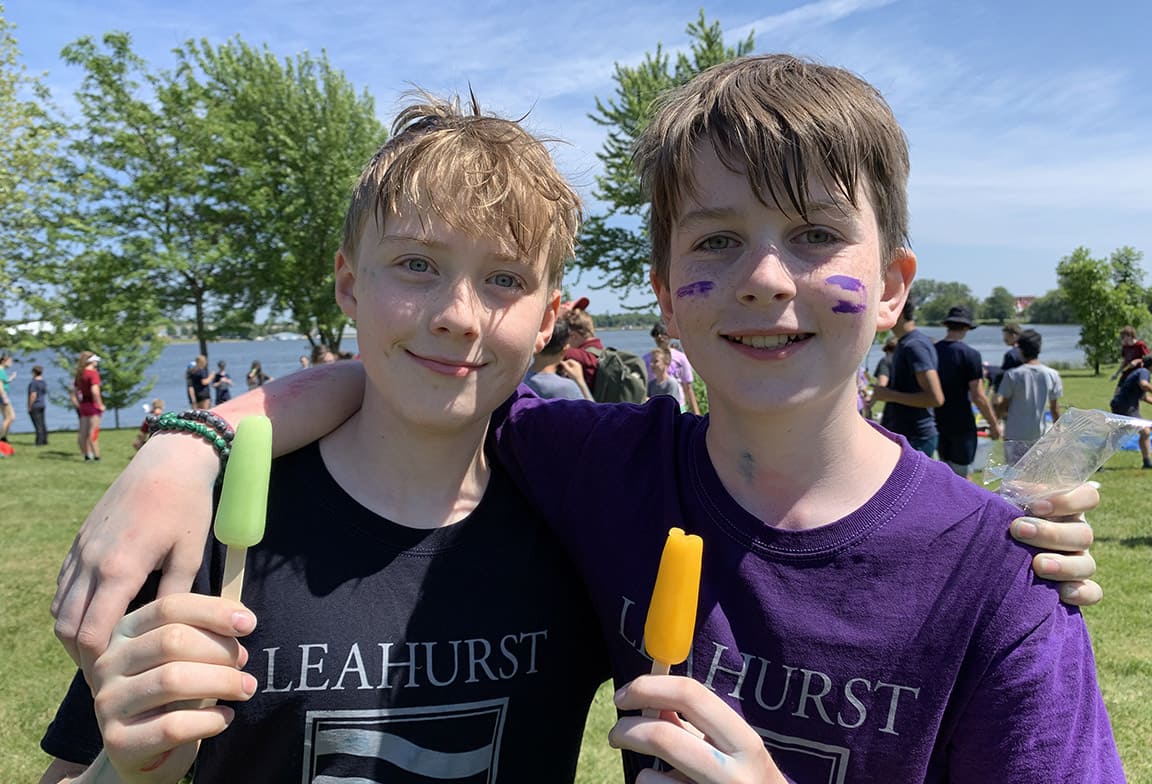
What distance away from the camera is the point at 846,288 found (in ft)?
5.52

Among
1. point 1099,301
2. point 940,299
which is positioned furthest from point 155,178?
point 940,299

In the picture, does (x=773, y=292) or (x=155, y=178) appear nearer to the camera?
(x=773, y=292)

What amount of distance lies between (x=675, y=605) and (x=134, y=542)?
1063 millimetres

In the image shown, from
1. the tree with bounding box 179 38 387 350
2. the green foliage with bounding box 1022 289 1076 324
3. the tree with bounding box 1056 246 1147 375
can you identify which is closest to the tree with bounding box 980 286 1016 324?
the green foliage with bounding box 1022 289 1076 324

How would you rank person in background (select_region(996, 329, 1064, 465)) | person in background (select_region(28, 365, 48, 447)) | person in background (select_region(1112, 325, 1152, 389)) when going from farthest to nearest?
1. person in background (select_region(28, 365, 48, 447))
2. person in background (select_region(1112, 325, 1152, 389))
3. person in background (select_region(996, 329, 1064, 465))

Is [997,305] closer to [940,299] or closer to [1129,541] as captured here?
[940,299]

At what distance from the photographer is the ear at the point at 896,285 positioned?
191cm

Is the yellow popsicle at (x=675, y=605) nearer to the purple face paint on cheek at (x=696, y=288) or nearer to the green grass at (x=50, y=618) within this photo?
the purple face paint on cheek at (x=696, y=288)

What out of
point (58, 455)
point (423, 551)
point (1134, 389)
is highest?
point (423, 551)

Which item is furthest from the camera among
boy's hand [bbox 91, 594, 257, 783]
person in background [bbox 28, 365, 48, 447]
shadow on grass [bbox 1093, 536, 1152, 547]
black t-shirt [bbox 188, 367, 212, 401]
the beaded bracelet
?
black t-shirt [bbox 188, 367, 212, 401]

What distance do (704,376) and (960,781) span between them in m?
0.97

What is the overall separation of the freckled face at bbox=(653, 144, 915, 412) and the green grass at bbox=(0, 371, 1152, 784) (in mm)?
3543

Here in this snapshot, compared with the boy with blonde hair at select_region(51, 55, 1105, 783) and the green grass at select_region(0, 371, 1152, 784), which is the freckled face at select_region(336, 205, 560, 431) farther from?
the green grass at select_region(0, 371, 1152, 784)

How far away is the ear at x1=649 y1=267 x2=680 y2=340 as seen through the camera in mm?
1911
